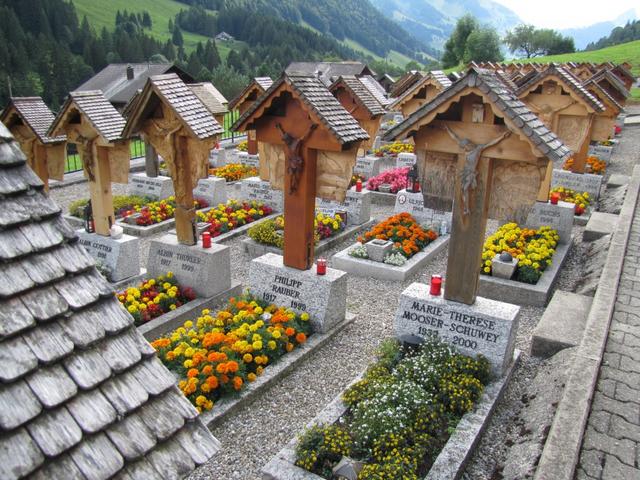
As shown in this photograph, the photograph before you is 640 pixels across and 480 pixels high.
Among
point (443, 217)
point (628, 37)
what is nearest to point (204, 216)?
point (443, 217)

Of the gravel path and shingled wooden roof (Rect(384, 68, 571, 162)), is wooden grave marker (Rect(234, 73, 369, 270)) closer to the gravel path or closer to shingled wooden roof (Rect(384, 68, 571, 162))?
shingled wooden roof (Rect(384, 68, 571, 162))

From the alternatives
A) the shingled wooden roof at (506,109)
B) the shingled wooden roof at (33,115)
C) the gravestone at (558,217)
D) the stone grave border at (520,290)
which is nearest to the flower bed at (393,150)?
the gravestone at (558,217)

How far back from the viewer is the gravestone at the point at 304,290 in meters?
7.27

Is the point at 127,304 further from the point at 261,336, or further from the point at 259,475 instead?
the point at 259,475

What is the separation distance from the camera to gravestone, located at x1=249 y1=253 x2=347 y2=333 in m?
7.27

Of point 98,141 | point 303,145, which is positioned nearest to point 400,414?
point 303,145

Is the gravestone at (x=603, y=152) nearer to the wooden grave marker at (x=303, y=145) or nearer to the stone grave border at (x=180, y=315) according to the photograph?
the wooden grave marker at (x=303, y=145)

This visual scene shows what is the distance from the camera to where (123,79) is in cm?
2995

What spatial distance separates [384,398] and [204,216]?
7817mm

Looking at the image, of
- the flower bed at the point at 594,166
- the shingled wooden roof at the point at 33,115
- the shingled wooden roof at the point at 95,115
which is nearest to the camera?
the shingled wooden roof at the point at 95,115

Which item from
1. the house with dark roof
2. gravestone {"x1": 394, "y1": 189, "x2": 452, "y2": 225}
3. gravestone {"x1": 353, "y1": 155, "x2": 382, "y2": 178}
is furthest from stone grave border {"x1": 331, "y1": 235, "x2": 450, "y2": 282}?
the house with dark roof

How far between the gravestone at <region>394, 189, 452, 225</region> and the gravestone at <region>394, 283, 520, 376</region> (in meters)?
5.39

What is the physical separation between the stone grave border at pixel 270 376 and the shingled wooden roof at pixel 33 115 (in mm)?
5654

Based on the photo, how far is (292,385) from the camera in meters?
6.30
